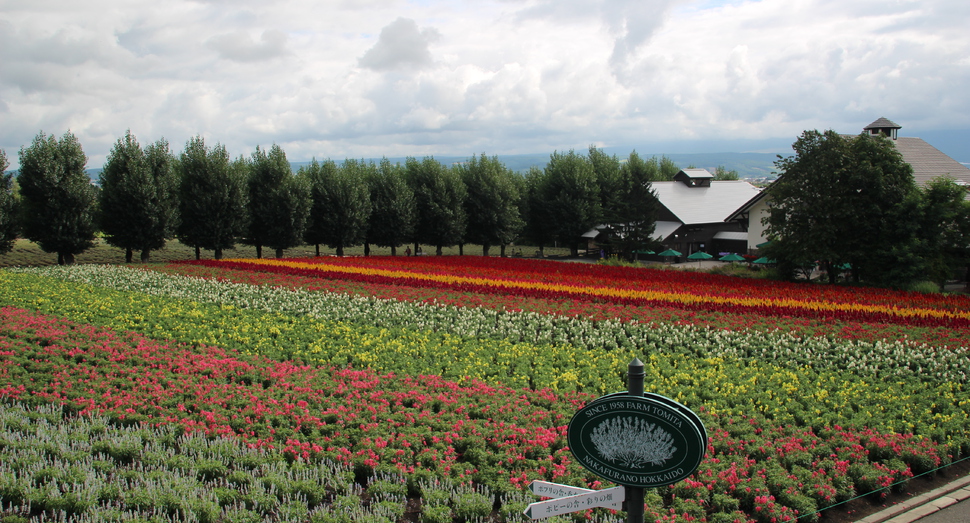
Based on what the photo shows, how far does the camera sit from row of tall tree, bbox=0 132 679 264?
36969 mm

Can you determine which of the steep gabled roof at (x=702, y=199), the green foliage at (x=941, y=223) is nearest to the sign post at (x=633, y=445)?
the green foliage at (x=941, y=223)

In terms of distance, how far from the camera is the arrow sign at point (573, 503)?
352 centimetres

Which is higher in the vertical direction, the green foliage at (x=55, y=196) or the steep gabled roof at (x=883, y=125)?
the steep gabled roof at (x=883, y=125)

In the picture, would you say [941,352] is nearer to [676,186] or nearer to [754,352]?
[754,352]

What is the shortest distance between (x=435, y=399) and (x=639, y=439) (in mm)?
6572

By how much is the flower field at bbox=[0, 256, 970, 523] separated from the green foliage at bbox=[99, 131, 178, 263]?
17.8 meters

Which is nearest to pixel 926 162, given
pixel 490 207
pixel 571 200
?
pixel 571 200

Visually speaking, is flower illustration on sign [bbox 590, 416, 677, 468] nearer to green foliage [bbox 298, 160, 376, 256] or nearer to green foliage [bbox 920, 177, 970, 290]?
green foliage [bbox 920, 177, 970, 290]

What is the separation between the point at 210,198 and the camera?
39.7m

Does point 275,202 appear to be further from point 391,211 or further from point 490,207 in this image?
point 490,207

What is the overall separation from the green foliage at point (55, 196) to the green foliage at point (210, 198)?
5505 mm

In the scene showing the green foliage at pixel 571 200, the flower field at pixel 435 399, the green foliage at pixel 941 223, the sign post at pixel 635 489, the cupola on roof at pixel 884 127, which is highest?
the cupola on roof at pixel 884 127

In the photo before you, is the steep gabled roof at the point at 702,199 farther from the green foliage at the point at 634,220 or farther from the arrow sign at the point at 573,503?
the arrow sign at the point at 573,503

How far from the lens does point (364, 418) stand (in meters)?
9.28
